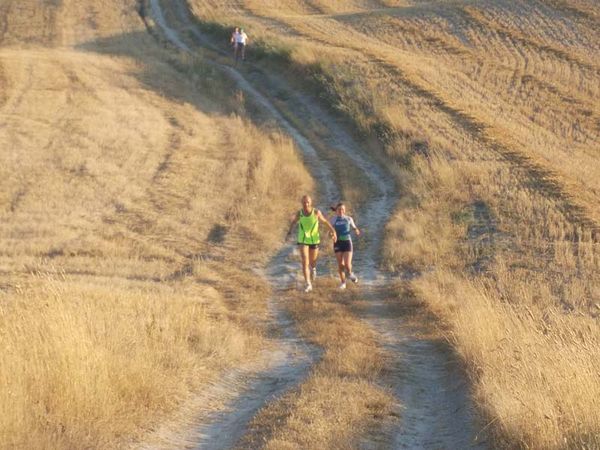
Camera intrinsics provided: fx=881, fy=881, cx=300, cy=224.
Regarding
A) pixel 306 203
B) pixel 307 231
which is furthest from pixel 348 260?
pixel 306 203

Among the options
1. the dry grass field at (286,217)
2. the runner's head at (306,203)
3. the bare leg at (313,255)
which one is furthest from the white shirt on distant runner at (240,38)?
the runner's head at (306,203)

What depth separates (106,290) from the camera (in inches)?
507

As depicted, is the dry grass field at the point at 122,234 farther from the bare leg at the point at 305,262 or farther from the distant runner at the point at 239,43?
the distant runner at the point at 239,43

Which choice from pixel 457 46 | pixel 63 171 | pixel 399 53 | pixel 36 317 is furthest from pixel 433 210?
pixel 457 46

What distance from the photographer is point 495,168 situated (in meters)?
20.3

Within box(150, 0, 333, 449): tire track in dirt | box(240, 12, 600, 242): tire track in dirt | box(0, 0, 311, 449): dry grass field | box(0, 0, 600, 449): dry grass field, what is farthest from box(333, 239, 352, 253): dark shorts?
box(240, 12, 600, 242): tire track in dirt

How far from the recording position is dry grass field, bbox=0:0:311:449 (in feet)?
26.8

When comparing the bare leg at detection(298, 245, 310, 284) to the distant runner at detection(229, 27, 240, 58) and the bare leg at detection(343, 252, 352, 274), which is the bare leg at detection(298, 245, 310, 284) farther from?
the distant runner at detection(229, 27, 240, 58)

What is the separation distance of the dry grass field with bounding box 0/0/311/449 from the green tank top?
1.07 metres

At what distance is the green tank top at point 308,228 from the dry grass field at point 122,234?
1071 millimetres

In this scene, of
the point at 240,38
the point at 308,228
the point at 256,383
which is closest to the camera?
the point at 256,383

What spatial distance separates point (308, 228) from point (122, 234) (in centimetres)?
431

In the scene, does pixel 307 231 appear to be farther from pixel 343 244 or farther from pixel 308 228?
pixel 343 244

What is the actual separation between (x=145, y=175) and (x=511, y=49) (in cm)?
2085
